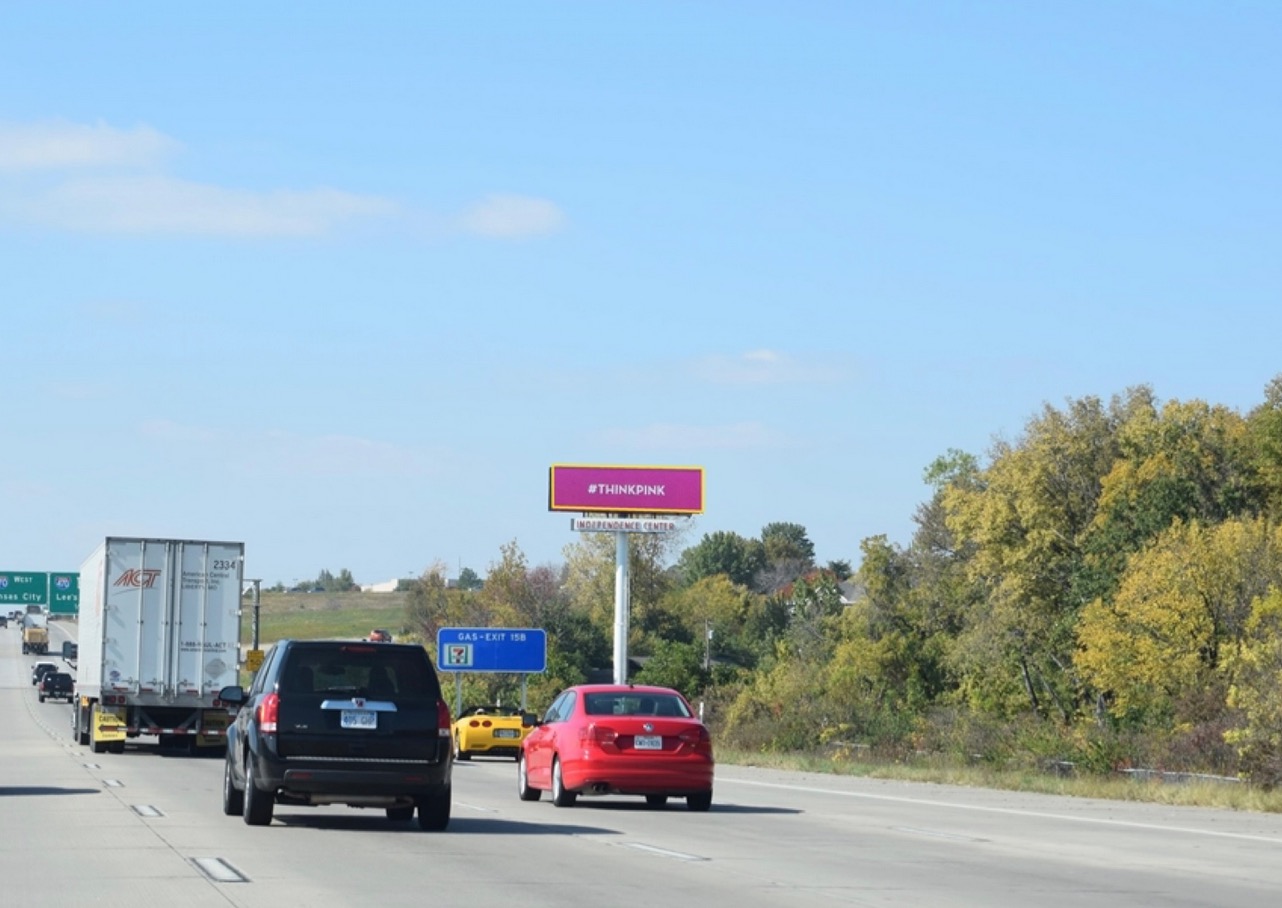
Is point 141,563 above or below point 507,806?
above

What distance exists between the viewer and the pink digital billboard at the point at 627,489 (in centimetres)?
6725

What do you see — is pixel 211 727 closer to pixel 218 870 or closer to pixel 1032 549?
pixel 218 870

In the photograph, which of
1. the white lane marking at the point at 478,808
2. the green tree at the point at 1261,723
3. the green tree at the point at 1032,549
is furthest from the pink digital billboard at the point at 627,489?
the white lane marking at the point at 478,808

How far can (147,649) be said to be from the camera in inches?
1519

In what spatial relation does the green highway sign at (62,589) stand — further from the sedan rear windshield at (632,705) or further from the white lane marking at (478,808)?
the sedan rear windshield at (632,705)

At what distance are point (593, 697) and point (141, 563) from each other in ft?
52.6

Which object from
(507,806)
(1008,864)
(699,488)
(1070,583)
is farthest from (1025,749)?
(1070,583)

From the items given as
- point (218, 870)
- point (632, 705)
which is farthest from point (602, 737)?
point (218, 870)

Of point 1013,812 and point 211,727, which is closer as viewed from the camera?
point 1013,812

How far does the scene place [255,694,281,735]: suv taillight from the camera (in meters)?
19.1

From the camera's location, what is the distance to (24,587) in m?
112

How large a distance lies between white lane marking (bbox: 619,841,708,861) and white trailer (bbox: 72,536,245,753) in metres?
20.8

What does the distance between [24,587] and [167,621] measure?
7814cm

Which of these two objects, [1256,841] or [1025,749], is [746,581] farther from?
[1256,841]
